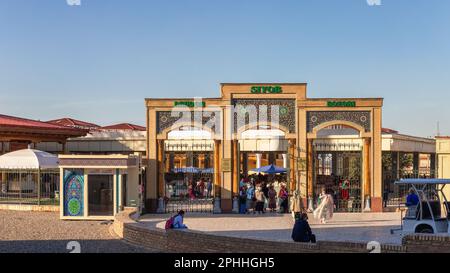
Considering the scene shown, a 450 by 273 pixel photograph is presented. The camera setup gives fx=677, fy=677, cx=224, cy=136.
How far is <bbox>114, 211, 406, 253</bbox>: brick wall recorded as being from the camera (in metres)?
13.0

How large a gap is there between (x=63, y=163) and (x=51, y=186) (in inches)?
259

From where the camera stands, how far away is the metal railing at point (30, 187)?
28.8 m

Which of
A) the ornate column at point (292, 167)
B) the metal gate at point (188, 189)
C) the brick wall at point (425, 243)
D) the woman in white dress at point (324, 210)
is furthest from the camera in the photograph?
the metal gate at point (188, 189)

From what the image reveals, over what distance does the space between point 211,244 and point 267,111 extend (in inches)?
538

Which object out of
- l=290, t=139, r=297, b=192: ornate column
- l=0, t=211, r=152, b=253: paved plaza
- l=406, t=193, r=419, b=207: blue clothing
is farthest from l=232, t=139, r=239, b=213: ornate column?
l=406, t=193, r=419, b=207: blue clothing

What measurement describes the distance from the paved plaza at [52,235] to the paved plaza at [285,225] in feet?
7.71

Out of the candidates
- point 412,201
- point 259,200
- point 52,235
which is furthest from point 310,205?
point 52,235

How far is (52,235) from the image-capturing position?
19.4 metres

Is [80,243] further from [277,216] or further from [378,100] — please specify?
[378,100]

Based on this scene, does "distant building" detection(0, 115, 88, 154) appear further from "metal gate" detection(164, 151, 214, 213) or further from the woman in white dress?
the woman in white dress

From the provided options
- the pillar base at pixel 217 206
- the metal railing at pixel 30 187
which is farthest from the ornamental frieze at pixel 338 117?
the metal railing at pixel 30 187

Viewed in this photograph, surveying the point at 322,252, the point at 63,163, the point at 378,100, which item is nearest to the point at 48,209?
the point at 63,163

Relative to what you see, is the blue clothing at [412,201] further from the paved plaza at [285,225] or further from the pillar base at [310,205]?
the pillar base at [310,205]

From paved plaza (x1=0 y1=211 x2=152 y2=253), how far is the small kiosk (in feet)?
2.21
